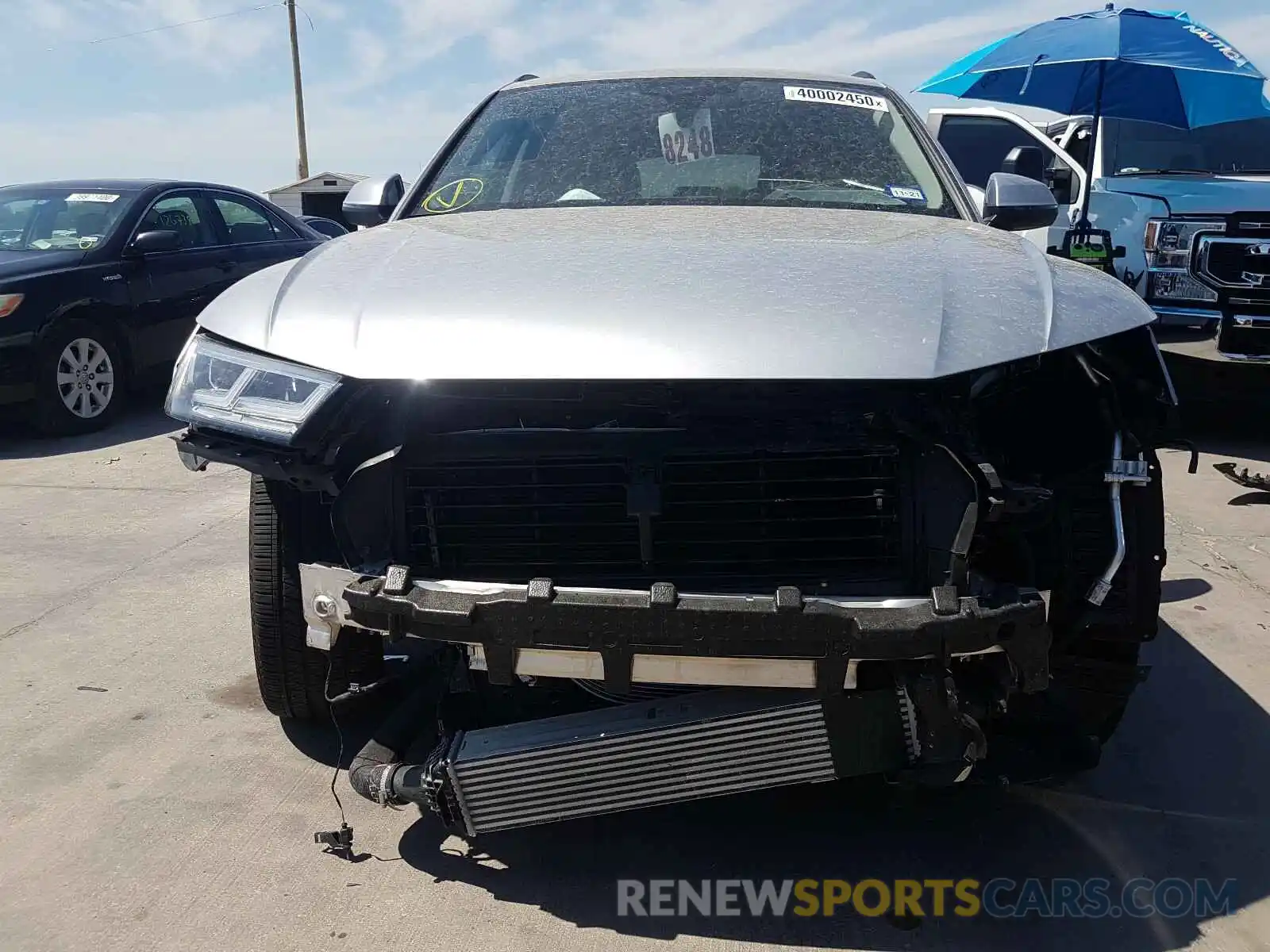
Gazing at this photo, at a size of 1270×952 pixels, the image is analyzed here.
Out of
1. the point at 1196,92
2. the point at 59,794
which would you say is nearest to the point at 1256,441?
the point at 1196,92

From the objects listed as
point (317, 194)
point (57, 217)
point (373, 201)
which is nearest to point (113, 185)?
point (57, 217)

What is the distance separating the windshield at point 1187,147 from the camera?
7.61 m

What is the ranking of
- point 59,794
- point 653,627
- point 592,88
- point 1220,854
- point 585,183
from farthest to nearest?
point 592,88, point 585,183, point 59,794, point 1220,854, point 653,627

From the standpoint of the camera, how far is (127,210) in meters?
7.45

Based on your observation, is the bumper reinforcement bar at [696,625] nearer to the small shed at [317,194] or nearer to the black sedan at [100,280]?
the black sedan at [100,280]

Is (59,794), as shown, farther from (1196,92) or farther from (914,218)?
(1196,92)

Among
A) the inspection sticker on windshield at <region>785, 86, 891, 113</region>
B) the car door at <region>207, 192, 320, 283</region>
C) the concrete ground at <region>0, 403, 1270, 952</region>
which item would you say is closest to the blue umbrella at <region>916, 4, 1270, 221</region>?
the inspection sticker on windshield at <region>785, 86, 891, 113</region>

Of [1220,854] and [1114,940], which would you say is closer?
[1114,940]

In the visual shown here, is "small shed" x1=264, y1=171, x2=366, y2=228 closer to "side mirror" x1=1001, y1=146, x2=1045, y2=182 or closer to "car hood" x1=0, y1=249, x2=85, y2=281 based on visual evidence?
"car hood" x1=0, y1=249, x2=85, y2=281

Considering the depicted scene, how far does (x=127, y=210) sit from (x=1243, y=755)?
23.4 feet

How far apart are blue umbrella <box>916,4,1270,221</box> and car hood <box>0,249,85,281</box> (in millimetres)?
6313

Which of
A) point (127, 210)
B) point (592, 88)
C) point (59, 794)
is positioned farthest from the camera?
point (127, 210)

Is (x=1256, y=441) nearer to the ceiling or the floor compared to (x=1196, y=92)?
nearer to the floor

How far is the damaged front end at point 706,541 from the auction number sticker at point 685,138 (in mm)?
1509
